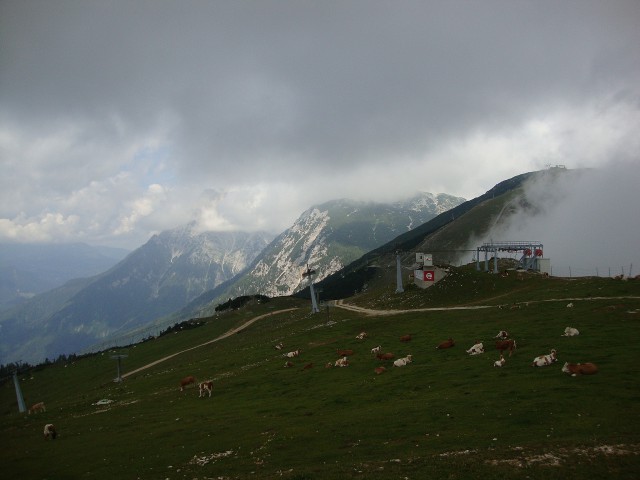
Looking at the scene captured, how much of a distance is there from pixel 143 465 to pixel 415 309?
78103 millimetres

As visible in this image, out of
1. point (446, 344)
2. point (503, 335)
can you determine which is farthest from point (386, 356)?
point (503, 335)

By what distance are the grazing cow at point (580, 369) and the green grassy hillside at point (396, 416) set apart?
107 cm

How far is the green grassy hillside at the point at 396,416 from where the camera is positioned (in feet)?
68.7

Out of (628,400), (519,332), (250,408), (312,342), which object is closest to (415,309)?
(312,342)

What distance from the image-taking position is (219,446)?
96.2 feet

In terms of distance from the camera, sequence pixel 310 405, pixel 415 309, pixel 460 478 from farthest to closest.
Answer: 1. pixel 415 309
2. pixel 310 405
3. pixel 460 478

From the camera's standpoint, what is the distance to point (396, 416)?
29781 millimetres

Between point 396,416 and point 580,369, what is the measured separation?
15.0m

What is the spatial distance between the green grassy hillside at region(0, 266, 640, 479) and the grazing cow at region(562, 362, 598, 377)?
1.07 m

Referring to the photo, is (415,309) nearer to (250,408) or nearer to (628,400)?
(250,408)

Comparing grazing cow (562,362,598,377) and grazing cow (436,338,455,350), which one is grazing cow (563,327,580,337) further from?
grazing cow (562,362,598,377)

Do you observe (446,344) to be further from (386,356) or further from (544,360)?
(544,360)

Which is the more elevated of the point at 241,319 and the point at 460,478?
the point at 460,478

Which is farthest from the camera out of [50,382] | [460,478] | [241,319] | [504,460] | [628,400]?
[241,319]
